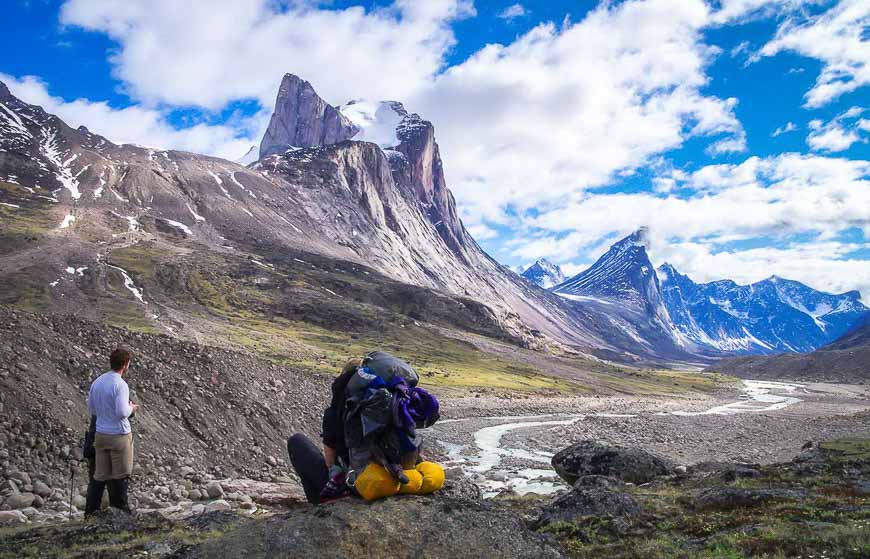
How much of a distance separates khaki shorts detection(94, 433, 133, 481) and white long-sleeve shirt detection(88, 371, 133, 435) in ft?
0.58

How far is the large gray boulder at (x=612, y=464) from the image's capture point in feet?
79.4

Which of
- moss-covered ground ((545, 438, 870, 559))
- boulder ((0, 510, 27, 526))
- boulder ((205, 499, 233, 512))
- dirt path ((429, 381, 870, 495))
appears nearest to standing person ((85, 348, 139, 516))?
boulder ((0, 510, 27, 526))

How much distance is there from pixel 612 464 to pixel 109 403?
20419mm

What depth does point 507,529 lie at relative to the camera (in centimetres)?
935

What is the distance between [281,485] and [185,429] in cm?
504

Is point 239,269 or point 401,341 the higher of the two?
point 239,269

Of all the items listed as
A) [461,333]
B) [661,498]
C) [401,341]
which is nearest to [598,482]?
[661,498]

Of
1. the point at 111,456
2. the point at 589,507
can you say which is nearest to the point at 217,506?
the point at 111,456

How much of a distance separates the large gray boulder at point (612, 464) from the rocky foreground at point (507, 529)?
6.96 metres

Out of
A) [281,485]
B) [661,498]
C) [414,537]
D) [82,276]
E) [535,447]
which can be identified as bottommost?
[535,447]

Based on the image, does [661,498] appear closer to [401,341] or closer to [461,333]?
[401,341]

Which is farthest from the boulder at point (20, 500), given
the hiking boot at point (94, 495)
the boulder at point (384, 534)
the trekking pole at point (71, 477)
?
the boulder at point (384, 534)

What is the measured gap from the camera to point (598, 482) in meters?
18.8

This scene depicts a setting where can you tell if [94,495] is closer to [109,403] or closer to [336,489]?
[109,403]
